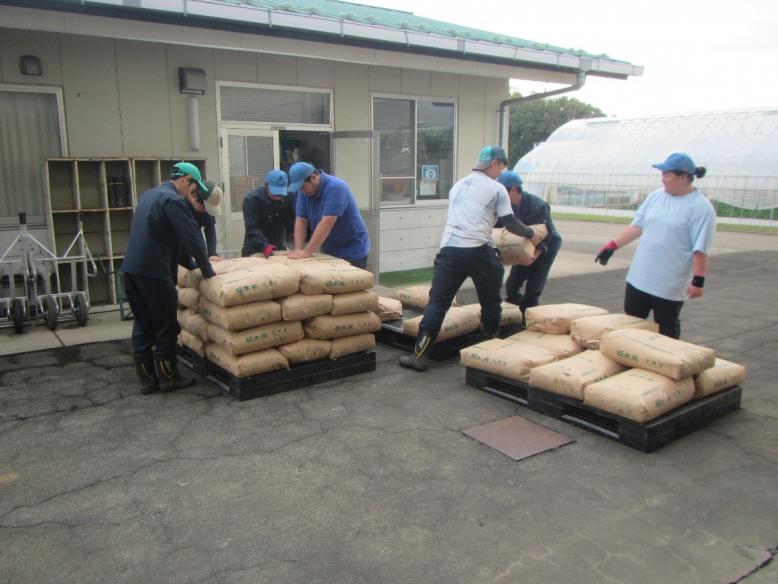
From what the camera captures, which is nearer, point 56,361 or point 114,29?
point 56,361

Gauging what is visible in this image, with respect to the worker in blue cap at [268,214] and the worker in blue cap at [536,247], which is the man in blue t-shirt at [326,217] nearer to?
the worker in blue cap at [268,214]

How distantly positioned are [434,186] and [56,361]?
Result: 7.07 m

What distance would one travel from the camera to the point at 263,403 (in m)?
4.86

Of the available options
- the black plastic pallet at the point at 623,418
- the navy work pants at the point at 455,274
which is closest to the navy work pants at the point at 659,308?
the black plastic pallet at the point at 623,418

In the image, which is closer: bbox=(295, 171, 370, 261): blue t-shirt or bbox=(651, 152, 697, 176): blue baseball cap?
bbox=(651, 152, 697, 176): blue baseball cap

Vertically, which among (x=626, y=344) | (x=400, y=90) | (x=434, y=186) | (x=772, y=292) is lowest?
(x=772, y=292)

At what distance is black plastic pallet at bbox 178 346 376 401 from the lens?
4.91 metres

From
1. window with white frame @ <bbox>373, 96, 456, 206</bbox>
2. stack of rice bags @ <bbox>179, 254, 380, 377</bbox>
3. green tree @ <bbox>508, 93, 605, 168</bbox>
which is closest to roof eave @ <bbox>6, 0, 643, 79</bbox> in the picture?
window with white frame @ <bbox>373, 96, 456, 206</bbox>

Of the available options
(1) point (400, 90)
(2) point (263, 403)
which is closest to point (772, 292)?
(1) point (400, 90)

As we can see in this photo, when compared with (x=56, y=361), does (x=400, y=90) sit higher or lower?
higher

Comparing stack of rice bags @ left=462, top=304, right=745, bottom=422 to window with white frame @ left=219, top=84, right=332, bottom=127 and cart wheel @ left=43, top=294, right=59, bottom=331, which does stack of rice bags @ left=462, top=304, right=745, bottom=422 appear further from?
window with white frame @ left=219, top=84, right=332, bottom=127

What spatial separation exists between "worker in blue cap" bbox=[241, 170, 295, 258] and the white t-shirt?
75.1 inches

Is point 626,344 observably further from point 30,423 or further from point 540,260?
point 30,423

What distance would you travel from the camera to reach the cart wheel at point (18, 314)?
6.63 m
